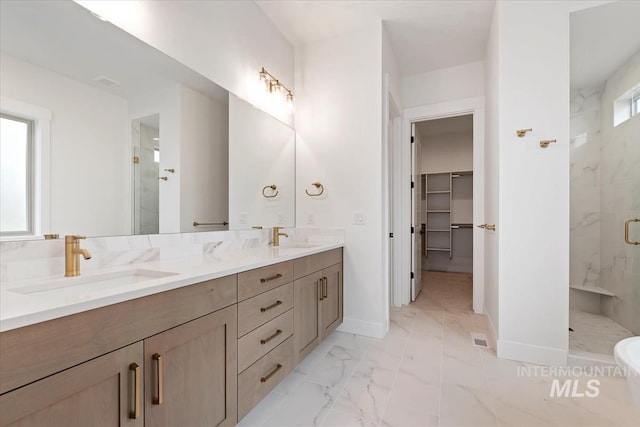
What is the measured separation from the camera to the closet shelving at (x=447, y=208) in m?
5.58

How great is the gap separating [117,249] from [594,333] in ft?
12.0

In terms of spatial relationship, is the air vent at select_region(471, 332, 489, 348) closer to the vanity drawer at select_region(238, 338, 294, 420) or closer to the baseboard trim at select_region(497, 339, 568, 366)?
the baseboard trim at select_region(497, 339, 568, 366)

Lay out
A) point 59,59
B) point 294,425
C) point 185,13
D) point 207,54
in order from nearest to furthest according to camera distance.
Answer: point 59,59, point 294,425, point 185,13, point 207,54

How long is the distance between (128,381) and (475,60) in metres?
3.92

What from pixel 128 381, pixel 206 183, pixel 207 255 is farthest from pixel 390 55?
pixel 128 381

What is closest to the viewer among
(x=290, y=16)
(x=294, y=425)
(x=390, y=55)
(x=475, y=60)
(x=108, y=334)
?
(x=108, y=334)

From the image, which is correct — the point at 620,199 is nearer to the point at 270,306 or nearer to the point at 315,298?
the point at 315,298

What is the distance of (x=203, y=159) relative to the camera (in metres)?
1.95

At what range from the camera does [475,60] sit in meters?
3.20

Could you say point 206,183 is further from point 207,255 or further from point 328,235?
point 328,235

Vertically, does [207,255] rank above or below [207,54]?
below

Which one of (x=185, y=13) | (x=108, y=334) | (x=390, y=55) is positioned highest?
(x=390, y=55)

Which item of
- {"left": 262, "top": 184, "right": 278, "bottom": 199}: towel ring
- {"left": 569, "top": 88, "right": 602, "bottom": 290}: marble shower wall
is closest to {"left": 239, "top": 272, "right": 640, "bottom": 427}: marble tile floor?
{"left": 262, "top": 184, "right": 278, "bottom": 199}: towel ring

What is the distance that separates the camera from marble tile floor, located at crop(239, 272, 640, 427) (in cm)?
151
